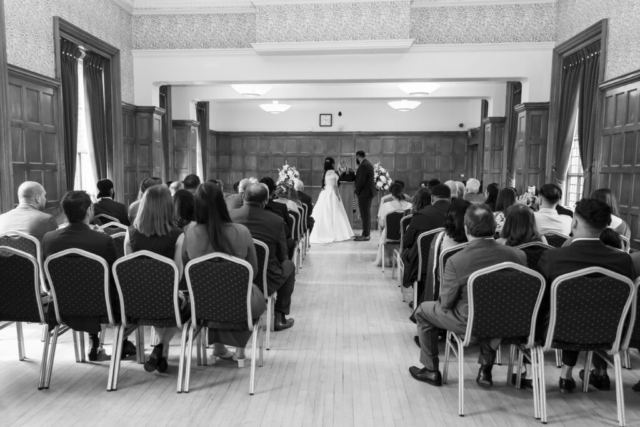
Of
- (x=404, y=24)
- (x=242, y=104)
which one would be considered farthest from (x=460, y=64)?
(x=242, y=104)

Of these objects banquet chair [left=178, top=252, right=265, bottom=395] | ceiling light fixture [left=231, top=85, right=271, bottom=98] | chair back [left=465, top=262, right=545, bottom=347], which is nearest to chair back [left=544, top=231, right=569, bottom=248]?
chair back [left=465, top=262, right=545, bottom=347]

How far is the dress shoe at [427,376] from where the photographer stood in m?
3.45

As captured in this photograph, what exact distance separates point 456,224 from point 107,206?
144 inches

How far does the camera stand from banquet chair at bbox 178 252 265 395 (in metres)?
3.09

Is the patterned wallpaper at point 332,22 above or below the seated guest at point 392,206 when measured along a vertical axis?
above

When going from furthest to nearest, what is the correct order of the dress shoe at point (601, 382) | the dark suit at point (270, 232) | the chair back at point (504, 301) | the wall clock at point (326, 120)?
1. the wall clock at point (326, 120)
2. the dark suit at point (270, 232)
3. the dress shoe at point (601, 382)
4. the chair back at point (504, 301)

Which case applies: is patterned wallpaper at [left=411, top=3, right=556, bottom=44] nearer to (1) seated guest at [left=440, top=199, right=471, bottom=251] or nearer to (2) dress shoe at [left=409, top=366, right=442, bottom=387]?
(1) seated guest at [left=440, top=199, right=471, bottom=251]

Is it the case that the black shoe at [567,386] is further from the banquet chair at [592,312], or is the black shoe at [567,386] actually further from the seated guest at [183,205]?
the seated guest at [183,205]

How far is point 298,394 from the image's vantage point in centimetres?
332

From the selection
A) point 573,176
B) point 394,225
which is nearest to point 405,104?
point 573,176

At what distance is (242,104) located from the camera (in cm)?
1455

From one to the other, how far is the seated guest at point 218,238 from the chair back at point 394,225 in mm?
3755

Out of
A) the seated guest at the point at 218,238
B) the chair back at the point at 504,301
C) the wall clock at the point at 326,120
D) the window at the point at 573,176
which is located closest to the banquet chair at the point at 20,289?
the seated guest at the point at 218,238

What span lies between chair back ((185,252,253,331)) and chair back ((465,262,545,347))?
4.43ft
